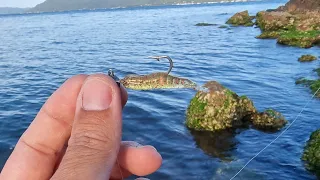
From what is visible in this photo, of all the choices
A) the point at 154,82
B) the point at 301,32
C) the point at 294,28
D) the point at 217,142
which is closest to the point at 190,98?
the point at 217,142

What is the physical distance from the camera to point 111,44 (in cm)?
4088

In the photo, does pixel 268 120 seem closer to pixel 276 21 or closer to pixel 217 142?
pixel 217 142

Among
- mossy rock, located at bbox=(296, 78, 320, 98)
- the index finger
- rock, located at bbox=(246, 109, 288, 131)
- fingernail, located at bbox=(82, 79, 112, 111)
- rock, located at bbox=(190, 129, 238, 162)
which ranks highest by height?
fingernail, located at bbox=(82, 79, 112, 111)

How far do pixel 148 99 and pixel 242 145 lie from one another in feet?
22.2

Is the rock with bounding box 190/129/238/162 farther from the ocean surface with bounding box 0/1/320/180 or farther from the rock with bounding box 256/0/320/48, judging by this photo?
the rock with bounding box 256/0/320/48

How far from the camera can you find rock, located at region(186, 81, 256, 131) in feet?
42.8

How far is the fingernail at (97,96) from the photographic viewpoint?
2.89 meters

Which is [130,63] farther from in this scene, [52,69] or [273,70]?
[273,70]

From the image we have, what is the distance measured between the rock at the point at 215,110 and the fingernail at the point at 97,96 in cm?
1028

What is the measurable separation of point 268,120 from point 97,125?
11.9 metres

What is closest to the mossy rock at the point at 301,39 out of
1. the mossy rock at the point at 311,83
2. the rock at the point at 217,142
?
the mossy rock at the point at 311,83

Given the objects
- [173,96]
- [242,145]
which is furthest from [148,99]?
[242,145]

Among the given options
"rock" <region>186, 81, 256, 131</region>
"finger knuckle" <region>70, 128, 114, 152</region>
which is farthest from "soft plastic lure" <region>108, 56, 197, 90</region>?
"rock" <region>186, 81, 256, 131</region>

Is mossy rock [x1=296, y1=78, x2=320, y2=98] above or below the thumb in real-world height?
below
